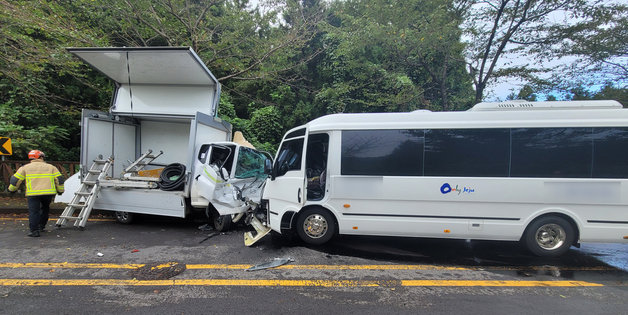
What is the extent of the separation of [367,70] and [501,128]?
8.39 meters

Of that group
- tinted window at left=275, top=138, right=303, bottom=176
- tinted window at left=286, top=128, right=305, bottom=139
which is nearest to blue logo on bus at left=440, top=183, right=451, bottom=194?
tinted window at left=275, top=138, right=303, bottom=176

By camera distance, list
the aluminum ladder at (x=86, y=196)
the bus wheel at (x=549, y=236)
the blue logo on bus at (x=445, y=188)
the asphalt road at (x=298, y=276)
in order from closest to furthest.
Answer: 1. the asphalt road at (x=298, y=276)
2. the bus wheel at (x=549, y=236)
3. the blue logo on bus at (x=445, y=188)
4. the aluminum ladder at (x=86, y=196)

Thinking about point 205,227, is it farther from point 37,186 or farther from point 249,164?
point 37,186

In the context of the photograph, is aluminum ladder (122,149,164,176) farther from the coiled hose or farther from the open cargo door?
the coiled hose

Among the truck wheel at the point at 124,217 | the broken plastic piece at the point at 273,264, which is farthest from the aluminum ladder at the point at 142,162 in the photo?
the broken plastic piece at the point at 273,264

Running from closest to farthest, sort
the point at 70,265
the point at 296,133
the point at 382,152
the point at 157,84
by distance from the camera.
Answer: the point at 70,265
the point at 382,152
the point at 296,133
the point at 157,84

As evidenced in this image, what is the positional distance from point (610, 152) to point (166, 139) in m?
9.61

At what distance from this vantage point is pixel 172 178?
602 centimetres

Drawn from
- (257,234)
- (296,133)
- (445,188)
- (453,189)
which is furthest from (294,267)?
(453,189)

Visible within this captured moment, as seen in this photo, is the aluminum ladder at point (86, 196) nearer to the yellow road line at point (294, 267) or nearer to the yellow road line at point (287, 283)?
the yellow road line at point (294, 267)

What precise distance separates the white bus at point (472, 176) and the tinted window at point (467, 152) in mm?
16

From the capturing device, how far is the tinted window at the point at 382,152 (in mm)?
4395

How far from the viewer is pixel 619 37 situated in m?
8.82

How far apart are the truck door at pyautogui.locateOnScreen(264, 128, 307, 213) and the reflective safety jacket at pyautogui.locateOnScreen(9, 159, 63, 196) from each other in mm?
4154
